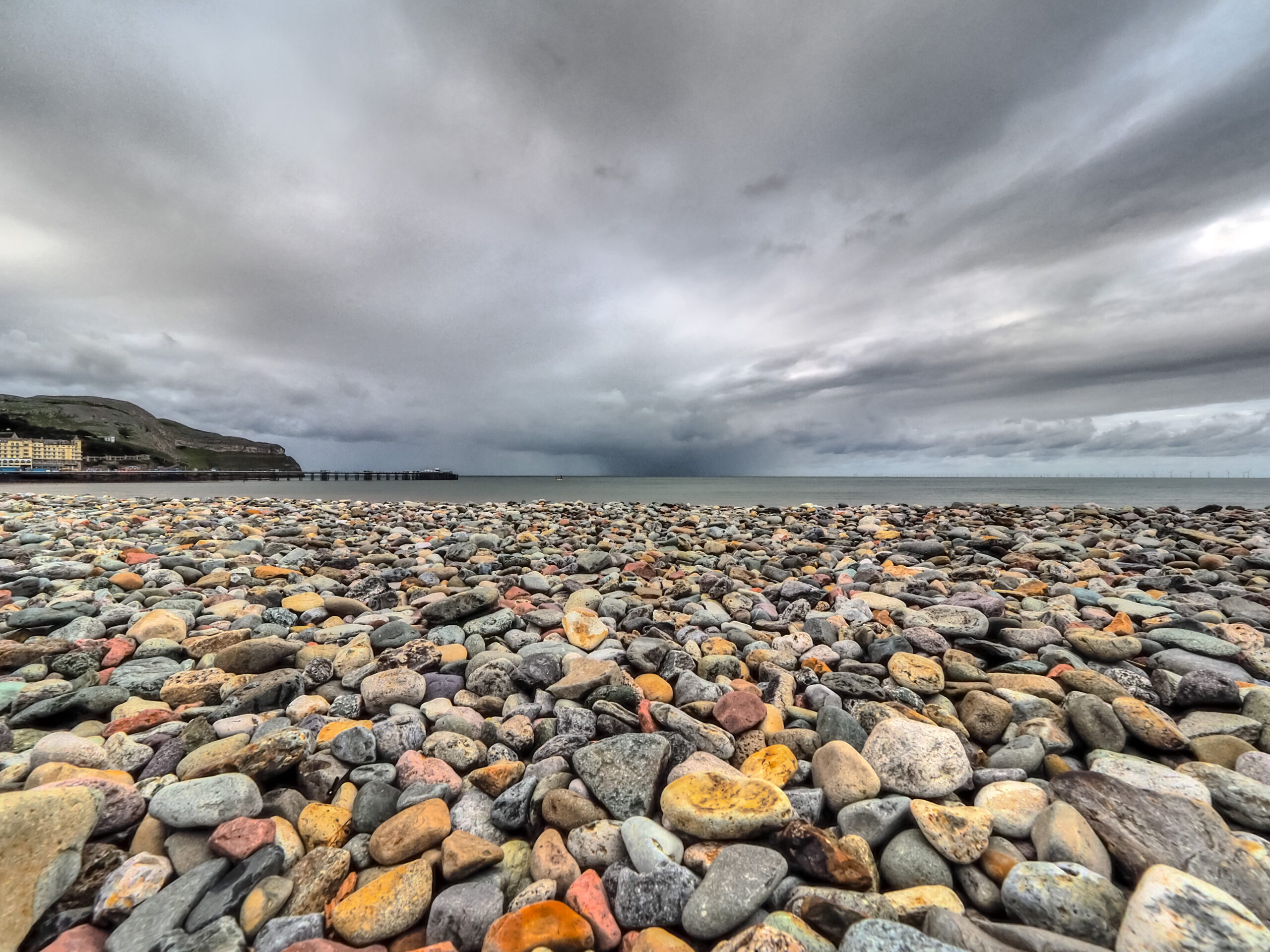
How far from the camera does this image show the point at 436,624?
3.80 meters

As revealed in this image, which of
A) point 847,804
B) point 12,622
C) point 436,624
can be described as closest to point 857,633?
point 847,804

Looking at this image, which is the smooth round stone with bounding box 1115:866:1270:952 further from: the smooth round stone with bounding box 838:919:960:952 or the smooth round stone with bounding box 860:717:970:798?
the smooth round stone with bounding box 860:717:970:798

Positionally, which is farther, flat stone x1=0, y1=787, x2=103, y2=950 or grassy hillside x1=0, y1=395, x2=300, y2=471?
grassy hillside x1=0, y1=395, x2=300, y2=471

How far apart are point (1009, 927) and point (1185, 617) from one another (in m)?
3.58

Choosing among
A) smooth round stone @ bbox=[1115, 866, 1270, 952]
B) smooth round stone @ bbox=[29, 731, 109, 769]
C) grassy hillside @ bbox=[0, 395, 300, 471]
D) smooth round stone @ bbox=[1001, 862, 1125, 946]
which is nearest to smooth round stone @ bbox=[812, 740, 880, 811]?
smooth round stone @ bbox=[1001, 862, 1125, 946]

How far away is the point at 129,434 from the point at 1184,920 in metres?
114

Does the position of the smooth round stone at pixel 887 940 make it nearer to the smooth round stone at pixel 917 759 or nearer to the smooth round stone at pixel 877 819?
the smooth round stone at pixel 877 819

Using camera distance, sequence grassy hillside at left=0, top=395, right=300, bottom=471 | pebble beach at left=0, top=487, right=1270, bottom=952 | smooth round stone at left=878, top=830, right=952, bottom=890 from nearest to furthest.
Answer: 1. pebble beach at left=0, top=487, right=1270, bottom=952
2. smooth round stone at left=878, top=830, right=952, bottom=890
3. grassy hillside at left=0, top=395, right=300, bottom=471

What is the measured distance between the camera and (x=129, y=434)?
80.8 metres

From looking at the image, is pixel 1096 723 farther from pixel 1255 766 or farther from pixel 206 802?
pixel 206 802

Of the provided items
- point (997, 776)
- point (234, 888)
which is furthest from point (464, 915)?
point (997, 776)

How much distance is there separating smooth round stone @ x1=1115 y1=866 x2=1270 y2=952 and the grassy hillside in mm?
97444

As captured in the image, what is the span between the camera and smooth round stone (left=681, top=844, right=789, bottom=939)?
58.7 inches

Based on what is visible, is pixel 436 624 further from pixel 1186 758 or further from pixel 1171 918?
pixel 1186 758
